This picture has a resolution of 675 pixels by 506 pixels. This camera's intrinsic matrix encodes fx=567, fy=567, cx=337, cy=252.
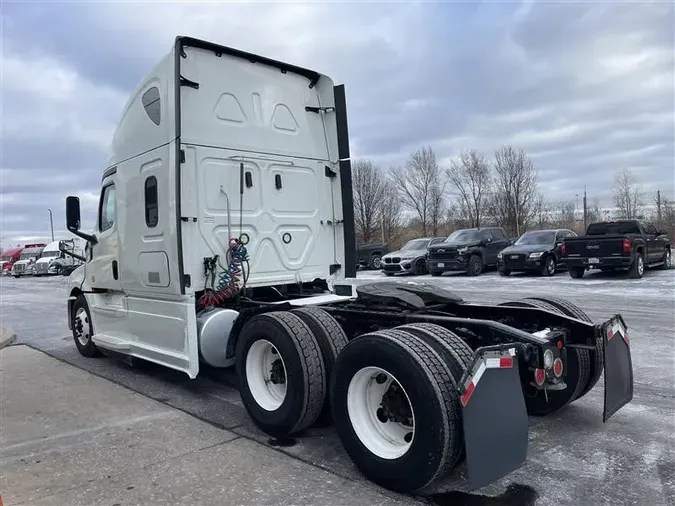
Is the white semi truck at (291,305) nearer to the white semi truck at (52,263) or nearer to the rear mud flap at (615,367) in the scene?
the rear mud flap at (615,367)

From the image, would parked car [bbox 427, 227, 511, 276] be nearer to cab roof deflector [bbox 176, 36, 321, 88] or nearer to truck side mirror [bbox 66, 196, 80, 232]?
cab roof deflector [bbox 176, 36, 321, 88]

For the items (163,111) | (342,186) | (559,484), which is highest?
(163,111)

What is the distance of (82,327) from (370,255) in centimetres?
2246

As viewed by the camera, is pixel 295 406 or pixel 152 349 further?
pixel 152 349

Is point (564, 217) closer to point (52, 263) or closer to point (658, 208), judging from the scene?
point (658, 208)

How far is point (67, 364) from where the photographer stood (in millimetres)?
8086

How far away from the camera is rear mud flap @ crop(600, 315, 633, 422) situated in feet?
13.1

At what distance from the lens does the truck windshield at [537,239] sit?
2050cm

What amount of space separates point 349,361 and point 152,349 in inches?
125

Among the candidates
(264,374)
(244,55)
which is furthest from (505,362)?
(244,55)

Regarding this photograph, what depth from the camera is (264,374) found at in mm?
4992

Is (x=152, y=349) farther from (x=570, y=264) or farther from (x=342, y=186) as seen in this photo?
(x=570, y=264)

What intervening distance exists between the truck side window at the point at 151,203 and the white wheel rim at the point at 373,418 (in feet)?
10.4

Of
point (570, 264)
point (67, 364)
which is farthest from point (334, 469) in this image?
point (570, 264)
